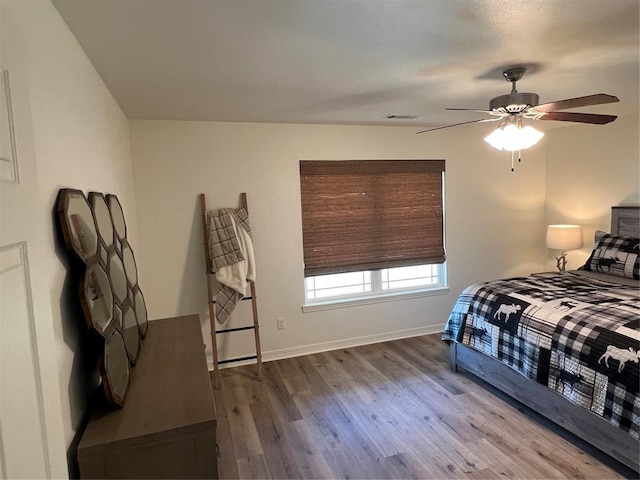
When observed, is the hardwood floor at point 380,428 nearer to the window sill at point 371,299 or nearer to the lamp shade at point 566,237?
the window sill at point 371,299

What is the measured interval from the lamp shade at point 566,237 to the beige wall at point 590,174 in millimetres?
291

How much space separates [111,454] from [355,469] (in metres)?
1.53

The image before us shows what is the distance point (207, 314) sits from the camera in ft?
12.1

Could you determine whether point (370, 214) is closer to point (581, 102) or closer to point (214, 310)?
point (214, 310)

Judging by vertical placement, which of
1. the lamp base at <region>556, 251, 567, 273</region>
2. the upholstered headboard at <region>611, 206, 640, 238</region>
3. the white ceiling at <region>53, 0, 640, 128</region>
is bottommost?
the lamp base at <region>556, 251, 567, 273</region>

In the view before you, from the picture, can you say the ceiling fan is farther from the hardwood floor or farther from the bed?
the hardwood floor

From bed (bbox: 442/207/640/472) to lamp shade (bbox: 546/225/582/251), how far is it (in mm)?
421

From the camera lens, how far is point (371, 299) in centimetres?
425

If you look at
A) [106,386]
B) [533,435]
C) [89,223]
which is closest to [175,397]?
[106,386]

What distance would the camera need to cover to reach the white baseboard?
3900mm

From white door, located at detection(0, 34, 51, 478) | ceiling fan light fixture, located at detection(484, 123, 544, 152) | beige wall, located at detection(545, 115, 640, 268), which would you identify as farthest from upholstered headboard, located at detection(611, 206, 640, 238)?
white door, located at detection(0, 34, 51, 478)

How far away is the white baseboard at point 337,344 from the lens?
3900mm

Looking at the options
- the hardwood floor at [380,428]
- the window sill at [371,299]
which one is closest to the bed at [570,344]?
the hardwood floor at [380,428]

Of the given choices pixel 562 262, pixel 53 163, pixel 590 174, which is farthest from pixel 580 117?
pixel 53 163
